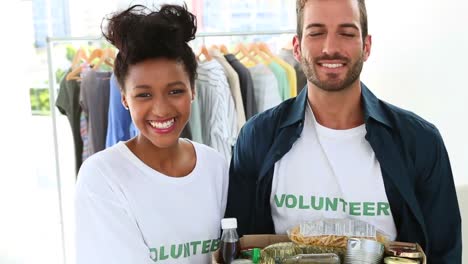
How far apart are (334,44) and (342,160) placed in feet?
0.94

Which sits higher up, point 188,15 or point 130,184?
point 188,15

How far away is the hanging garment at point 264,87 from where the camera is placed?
8.17 ft

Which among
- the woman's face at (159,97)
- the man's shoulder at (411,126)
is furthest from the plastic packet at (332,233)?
the woman's face at (159,97)

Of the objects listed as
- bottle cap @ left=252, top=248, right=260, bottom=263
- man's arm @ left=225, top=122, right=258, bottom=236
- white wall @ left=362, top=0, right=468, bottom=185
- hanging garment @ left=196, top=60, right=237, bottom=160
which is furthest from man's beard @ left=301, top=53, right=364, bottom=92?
hanging garment @ left=196, top=60, right=237, bottom=160

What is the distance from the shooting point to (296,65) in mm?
2574

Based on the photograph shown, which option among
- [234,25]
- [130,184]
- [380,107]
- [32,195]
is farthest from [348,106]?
[234,25]

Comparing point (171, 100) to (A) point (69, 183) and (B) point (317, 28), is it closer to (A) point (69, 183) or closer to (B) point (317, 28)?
(B) point (317, 28)

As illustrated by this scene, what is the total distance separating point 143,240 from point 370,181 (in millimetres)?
562

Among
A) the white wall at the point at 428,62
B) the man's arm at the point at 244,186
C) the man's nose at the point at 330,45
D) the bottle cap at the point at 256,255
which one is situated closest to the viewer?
the bottle cap at the point at 256,255

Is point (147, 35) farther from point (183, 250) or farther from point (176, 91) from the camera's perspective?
point (183, 250)

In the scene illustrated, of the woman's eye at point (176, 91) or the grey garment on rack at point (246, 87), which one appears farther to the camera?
the grey garment on rack at point (246, 87)

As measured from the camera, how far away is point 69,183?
2.89m

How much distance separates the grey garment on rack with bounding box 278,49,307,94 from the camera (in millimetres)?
2568

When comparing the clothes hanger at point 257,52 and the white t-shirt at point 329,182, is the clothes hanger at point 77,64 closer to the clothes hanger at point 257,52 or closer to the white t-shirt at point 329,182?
the clothes hanger at point 257,52
